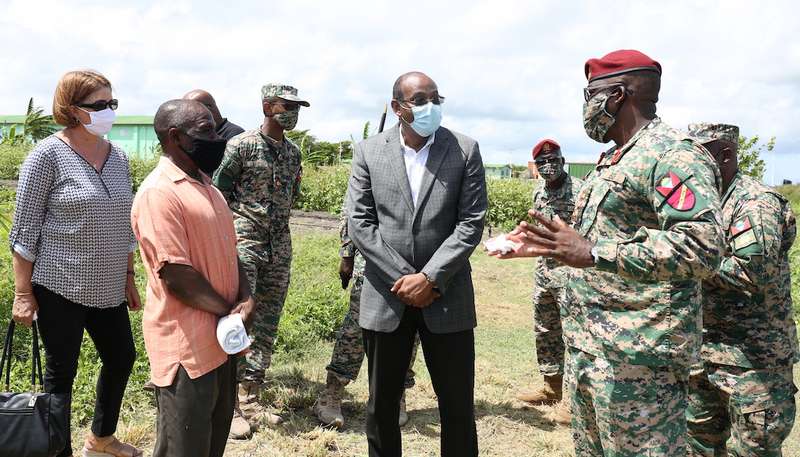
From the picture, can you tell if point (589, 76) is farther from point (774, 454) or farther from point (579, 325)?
point (774, 454)

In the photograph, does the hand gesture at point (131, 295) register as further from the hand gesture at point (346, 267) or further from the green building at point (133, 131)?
the green building at point (133, 131)

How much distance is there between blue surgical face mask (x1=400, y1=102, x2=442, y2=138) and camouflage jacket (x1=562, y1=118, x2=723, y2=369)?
981 mm

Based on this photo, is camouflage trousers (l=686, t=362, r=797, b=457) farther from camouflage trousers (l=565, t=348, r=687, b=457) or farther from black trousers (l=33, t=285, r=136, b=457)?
black trousers (l=33, t=285, r=136, b=457)

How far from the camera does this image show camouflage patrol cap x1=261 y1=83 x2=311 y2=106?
4242 mm

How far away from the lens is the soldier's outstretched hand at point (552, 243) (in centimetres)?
217

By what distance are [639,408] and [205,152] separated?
1.96m

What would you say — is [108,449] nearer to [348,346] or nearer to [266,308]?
[266,308]

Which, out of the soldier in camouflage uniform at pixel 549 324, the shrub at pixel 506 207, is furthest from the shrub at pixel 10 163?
the soldier in camouflage uniform at pixel 549 324

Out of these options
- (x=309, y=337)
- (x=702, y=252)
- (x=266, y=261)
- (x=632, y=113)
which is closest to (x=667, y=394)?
(x=702, y=252)

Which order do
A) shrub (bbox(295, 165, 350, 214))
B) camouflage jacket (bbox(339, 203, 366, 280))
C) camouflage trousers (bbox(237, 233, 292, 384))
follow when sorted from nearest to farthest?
camouflage jacket (bbox(339, 203, 366, 280)), camouflage trousers (bbox(237, 233, 292, 384)), shrub (bbox(295, 165, 350, 214))

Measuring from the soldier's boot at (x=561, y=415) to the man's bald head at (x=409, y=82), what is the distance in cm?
277

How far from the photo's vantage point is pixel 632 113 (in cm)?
245

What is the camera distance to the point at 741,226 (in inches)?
124

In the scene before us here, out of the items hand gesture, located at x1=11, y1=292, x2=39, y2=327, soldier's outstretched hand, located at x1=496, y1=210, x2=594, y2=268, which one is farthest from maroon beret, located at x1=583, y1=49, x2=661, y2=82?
hand gesture, located at x1=11, y1=292, x2=39, y2=327
